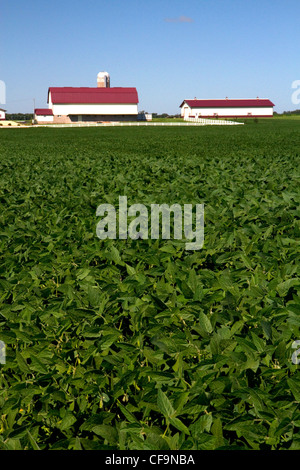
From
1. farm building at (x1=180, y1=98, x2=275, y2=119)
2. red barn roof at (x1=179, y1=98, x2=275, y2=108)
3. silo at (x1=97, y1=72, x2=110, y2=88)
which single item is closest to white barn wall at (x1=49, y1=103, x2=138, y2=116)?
farm building at (x1=180, y1=98, x2=275, y2=119)

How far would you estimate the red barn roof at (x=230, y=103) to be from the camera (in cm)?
9962

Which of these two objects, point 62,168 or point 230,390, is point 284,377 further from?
point 62,168

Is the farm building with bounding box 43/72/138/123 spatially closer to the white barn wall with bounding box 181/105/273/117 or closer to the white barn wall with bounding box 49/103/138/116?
the white barn wall with bounding box 49/103/138/116

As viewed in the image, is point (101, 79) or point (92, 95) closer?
point (92, 95)

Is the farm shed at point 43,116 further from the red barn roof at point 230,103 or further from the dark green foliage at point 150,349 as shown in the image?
the dark green foliage at point 150,349

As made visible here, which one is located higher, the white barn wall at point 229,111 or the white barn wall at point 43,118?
the white barn wall at point 229,111

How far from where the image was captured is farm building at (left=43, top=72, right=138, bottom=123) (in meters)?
91.9

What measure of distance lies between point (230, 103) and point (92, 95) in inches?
1204

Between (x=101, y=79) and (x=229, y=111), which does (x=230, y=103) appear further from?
(x=101, y=79)

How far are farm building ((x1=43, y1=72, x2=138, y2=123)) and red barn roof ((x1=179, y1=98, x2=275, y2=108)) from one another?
47.1ft

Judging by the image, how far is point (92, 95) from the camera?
92.9 metres

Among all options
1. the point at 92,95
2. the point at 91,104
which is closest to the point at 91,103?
the point at 91,104

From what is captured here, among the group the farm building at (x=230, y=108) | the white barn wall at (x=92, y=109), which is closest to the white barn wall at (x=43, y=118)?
the white barn wall at (x=92, y=109)

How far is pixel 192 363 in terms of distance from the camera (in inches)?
87.3
